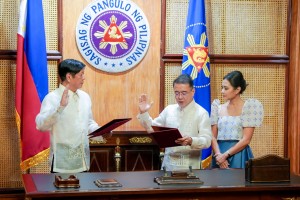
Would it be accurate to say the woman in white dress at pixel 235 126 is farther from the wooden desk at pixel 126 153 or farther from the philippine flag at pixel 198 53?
the wooden desk at pixel 126 153

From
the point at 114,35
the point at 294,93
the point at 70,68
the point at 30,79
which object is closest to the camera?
the point at 70,68

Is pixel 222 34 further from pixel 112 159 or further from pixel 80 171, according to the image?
pixel 80 171

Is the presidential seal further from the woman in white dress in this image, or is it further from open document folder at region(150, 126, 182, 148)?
open document folder at region(150, 126, 182, 148)

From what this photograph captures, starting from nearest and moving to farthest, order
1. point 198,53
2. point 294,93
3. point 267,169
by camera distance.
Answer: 1. point 267,169
2. point 198,53
3. point 294,93

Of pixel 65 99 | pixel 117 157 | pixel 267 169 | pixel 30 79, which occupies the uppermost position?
pixel 30 79

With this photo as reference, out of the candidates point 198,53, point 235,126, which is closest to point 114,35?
point 198,53

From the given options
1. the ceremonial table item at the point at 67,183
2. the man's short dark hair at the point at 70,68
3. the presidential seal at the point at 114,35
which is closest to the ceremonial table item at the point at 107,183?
the ceremonial table item at the point at 67,183

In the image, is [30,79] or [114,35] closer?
[30,79]

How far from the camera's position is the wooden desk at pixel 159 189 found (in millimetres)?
3604

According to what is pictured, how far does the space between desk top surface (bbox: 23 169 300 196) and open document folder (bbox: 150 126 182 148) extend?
24 cm

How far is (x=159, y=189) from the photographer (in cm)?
373

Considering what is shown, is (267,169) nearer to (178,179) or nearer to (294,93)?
(178,179)

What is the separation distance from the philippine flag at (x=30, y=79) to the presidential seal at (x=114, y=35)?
512 millimetres

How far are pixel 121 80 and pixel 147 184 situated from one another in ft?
7.48
